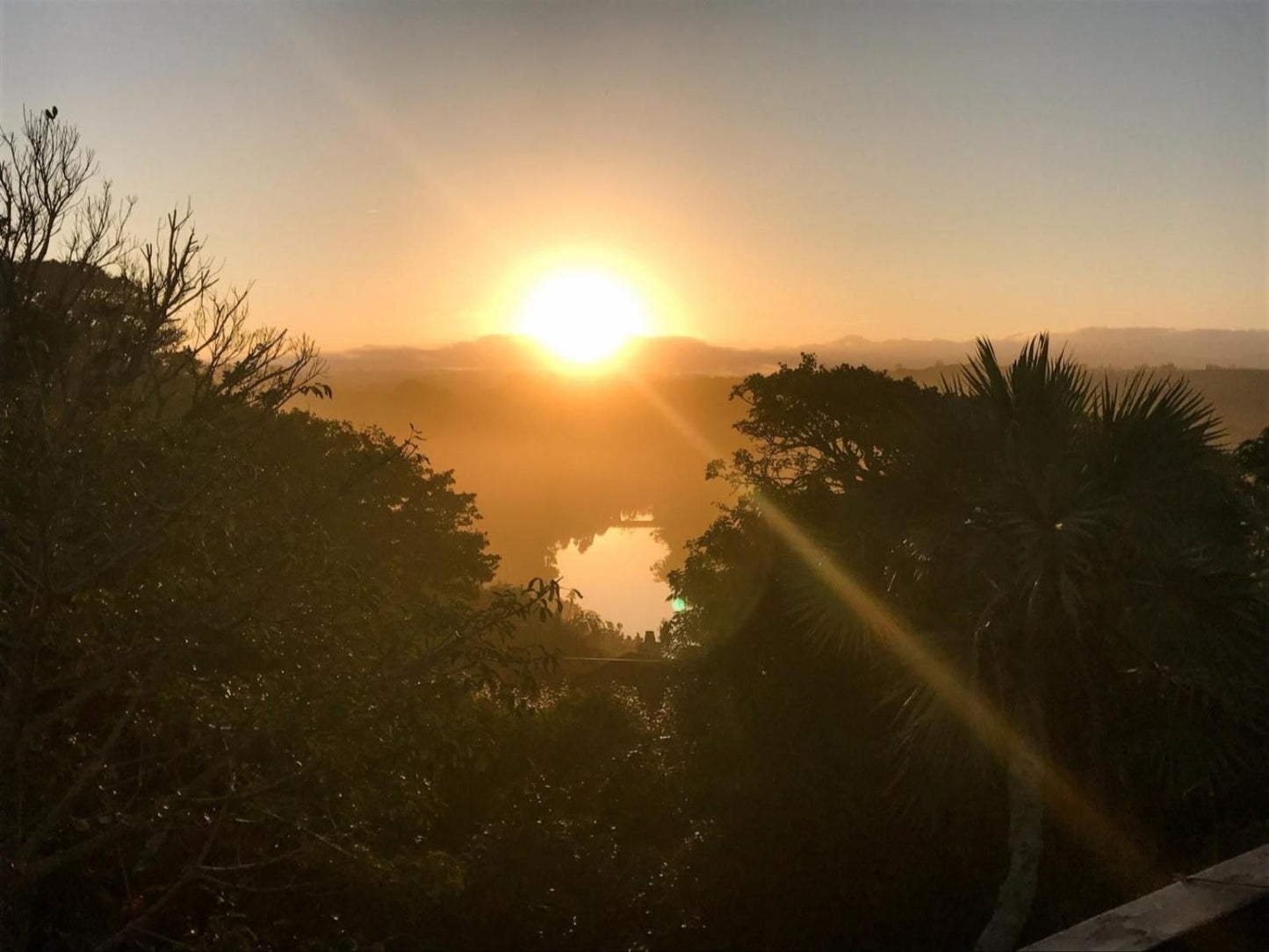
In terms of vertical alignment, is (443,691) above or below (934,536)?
below

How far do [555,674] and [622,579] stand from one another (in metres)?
138

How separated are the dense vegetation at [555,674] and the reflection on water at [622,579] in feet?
255

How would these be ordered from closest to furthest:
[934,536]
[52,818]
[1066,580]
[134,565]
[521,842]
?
[52,818], [134,565], [1066,580], [934,536], [521,842]

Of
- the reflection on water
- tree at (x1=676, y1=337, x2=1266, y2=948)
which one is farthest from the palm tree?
the reflection on water

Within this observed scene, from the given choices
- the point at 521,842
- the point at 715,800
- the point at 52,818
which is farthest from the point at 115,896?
the point at 715,800

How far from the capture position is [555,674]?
12.3 m

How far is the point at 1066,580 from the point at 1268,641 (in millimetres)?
2105

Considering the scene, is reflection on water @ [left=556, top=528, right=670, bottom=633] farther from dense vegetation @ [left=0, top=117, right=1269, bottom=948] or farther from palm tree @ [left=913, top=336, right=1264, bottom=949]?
palm tree @ [left=913, top=336, right=1264, bottom=949]

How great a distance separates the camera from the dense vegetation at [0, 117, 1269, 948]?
7.87m

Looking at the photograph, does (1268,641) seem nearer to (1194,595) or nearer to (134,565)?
(1194,595)

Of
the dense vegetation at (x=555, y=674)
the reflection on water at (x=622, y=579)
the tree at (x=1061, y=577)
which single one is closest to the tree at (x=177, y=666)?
the dense vegetation at (x=555, y=674)

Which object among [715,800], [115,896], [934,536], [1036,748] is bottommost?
[715,800]

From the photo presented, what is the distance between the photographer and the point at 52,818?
6.82 meters

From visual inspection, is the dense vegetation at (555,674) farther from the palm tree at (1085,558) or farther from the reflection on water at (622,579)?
the reflection on water at (622,579)
